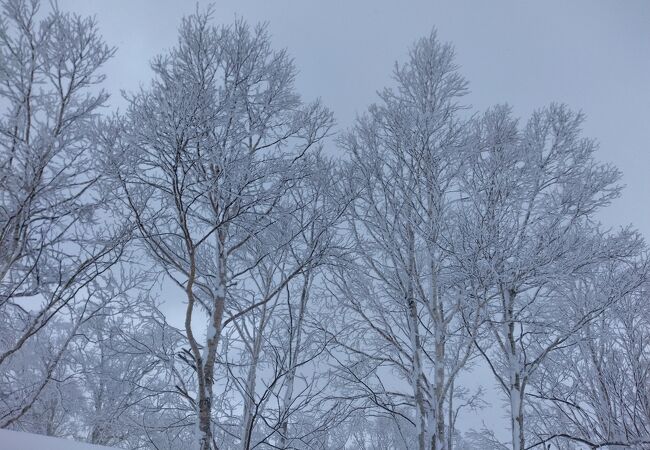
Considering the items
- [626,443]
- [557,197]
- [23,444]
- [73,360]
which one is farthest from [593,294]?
Result: [73,360]

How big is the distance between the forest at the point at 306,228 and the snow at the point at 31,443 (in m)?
2.20

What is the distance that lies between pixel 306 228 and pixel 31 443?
15.0ft

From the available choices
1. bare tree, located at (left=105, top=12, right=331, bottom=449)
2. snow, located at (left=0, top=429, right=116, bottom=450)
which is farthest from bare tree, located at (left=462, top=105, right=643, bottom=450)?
snow, located at (left=0, top=429, right=116, bottom=450)

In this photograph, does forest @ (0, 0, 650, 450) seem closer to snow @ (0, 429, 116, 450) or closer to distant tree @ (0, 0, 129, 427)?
distant tree @ (0, 0, 129, 427)

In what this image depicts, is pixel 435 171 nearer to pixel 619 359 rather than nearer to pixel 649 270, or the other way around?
pixel 649 270

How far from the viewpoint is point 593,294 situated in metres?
5.83

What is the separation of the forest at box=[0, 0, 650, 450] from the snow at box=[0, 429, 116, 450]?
2.20 metres

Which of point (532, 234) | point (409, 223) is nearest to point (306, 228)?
point (409, 223)

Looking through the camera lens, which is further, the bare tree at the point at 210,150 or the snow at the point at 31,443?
the bare tree at the point at 210,150

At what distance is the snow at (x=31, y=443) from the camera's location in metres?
1.41

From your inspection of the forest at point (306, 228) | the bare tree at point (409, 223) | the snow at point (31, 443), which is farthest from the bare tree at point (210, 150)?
the snow at point (31, 443)

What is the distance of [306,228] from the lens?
19.4 feet

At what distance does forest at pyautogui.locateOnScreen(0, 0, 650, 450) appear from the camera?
4.46 meters

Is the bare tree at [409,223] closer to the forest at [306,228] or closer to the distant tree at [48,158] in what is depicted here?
the forest at [306,228]
